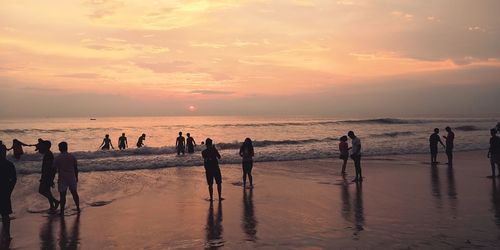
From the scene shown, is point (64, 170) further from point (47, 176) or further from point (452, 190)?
point (452, 190)

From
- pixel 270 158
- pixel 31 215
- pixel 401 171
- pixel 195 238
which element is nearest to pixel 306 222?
pixel 195 238

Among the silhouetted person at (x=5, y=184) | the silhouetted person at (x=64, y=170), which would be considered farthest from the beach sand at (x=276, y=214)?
the silhouetted person at (x=64, y=170)

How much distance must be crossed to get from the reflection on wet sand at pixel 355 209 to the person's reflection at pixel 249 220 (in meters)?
2.14

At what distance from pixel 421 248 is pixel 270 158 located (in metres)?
19.1

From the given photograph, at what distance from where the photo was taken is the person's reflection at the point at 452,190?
36.1 feet

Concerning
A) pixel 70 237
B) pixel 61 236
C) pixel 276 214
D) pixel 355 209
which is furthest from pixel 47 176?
pixel 355 209

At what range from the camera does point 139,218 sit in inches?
399

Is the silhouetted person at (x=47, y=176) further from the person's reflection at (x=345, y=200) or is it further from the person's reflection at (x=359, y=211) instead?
the person's reflection at (x=359, y=211)

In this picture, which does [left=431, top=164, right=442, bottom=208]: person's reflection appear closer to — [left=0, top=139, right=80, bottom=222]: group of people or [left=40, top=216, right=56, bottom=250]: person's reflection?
[left=40, top=216, right=56, bottom=250]: person's reflection

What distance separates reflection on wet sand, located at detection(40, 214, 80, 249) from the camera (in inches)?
310

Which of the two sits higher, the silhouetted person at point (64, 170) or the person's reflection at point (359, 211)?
the silhouetted person at point (64, 170)

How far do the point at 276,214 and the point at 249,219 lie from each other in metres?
0.83

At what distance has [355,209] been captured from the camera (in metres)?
10.7

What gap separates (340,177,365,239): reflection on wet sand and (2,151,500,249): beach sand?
0.08ft
